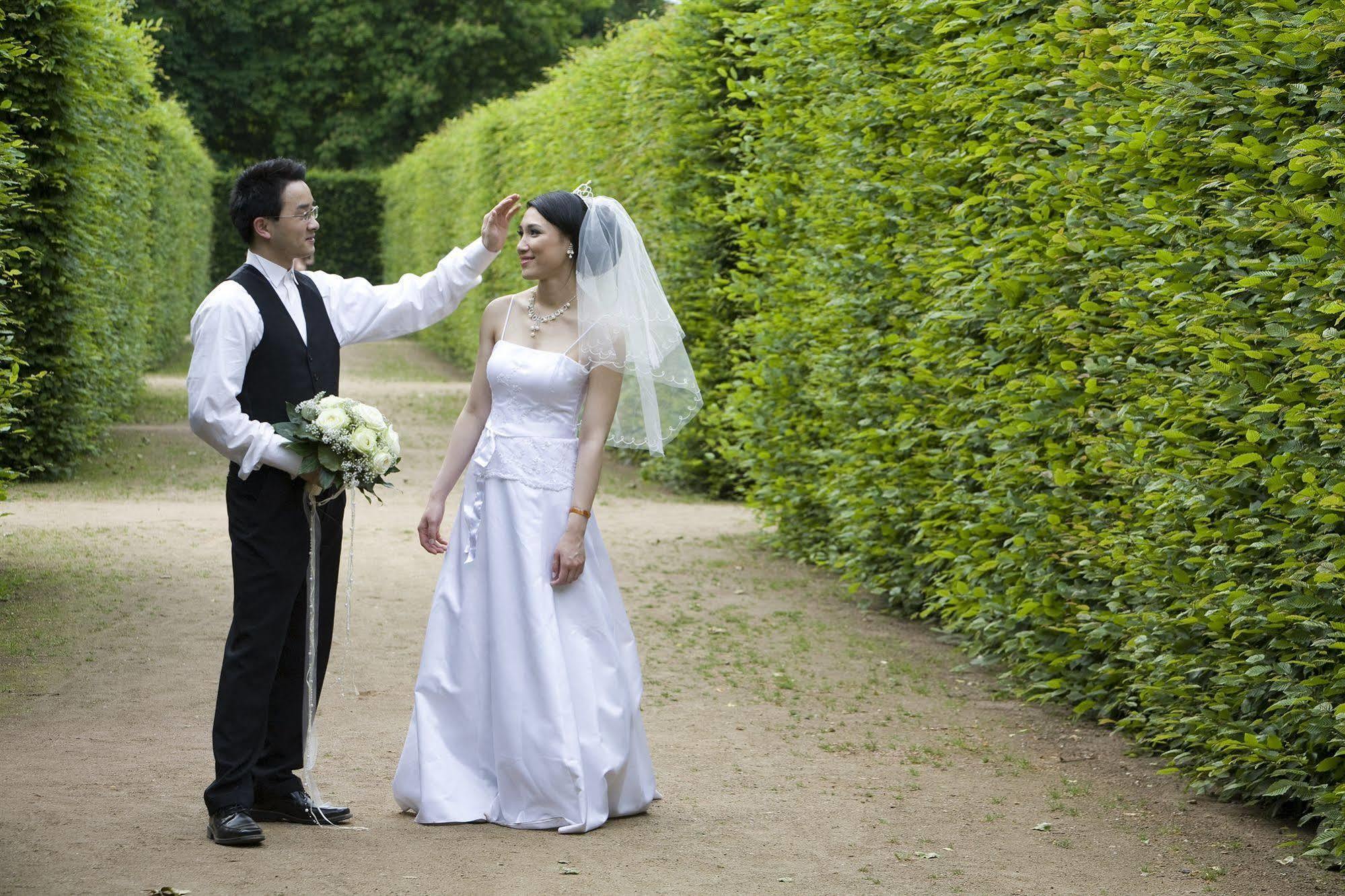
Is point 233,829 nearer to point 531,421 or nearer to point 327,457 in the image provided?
point 327,457

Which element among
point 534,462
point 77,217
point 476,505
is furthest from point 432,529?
point 77,217

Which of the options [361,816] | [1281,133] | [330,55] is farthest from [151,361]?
[330,55]

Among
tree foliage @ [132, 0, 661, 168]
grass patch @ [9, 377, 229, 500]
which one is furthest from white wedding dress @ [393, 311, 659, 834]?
tree foliage @ [132, 0, 661, 168]

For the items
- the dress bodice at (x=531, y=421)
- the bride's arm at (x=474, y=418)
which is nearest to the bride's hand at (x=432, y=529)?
the bride's arm at (x=474, y=418)

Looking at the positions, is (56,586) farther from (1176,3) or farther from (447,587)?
(1176,3)

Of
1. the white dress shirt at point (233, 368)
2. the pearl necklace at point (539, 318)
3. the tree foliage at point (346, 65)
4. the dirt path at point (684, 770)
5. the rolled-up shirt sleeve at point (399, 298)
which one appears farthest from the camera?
the tree foliage at point (346, 65)

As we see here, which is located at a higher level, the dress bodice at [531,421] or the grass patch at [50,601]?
the dress bodice at [531,421]

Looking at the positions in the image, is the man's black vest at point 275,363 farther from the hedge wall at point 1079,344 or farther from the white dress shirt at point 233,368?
the hedge wall at point 1079,344

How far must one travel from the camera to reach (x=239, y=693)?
435cm

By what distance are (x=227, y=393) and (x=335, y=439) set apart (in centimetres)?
34

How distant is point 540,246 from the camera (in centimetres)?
484

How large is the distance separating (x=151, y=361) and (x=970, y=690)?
49.9ft

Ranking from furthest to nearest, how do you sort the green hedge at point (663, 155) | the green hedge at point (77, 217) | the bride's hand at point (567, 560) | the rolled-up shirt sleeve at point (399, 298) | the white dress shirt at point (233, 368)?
the green hedge at point (663, 155), the green hedge at point (77, 217), the rolled-up shirt sleeve at point (399, 298), the bride's hand at point (567, 560), the white dress shirt at point (233, 368)

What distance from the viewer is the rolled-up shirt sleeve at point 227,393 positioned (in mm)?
4266
